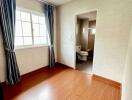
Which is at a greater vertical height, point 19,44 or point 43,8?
point 43,8

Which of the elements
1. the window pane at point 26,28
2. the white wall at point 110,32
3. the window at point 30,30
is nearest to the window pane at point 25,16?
the window at point 30,30

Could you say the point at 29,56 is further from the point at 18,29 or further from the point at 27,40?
the point at 18,29

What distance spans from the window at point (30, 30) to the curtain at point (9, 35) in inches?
11.7

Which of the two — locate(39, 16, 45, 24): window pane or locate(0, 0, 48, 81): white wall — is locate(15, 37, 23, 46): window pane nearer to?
locate(0, 0, 48, 81): white wall

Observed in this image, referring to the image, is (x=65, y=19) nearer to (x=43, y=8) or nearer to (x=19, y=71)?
(x=43, y=8)

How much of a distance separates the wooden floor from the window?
1096 millimetres

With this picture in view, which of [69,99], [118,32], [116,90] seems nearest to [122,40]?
[118,32]

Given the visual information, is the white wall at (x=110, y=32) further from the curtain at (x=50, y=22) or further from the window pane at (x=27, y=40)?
the window pane at (x=27, y=40)

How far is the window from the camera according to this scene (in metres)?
2.52

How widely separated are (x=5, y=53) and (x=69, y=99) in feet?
6.06

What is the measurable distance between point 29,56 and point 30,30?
82 centimetres

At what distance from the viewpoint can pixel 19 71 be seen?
2.50m

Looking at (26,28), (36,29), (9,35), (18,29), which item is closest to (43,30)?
(36,29)

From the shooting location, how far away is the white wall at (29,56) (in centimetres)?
220
